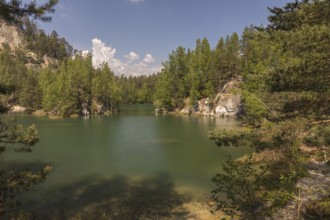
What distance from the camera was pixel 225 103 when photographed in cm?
7062

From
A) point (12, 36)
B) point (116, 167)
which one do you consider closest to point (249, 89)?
point (116, 167)

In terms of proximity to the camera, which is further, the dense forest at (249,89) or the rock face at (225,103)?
the rock face at (225,103)

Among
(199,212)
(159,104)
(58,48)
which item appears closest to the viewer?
(199,212)

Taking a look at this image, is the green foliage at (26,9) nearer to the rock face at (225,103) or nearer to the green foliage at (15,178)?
the green foliage at (15,178)

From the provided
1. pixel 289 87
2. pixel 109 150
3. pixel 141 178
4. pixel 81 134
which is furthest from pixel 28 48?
pixel 289 87

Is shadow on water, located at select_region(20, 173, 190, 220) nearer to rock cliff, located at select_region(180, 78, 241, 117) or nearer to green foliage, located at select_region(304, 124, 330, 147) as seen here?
green foliage, located at select_region(304, 124, 330, 147)

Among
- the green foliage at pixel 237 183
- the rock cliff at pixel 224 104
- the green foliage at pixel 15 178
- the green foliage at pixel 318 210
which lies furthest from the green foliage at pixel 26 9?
the rock cliff at pixel 224 104

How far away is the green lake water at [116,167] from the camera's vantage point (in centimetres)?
1722

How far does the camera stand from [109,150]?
3080 centimetres

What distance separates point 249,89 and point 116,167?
31117mm

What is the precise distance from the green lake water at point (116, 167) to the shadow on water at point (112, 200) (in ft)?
0.20

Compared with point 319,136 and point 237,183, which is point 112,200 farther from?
point 319,136

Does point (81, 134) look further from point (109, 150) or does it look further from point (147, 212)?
point (147, 212)

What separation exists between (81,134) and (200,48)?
60867 mm
